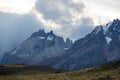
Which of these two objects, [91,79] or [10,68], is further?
[10,68]

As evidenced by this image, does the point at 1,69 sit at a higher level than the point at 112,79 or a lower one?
higher

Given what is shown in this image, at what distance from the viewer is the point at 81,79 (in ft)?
245

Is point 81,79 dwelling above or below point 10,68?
below

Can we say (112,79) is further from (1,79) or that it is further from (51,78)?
(1,79)

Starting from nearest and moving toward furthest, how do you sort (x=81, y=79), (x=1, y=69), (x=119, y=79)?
(x=119, y=79) → (x=81, y=79) → (x=1, y=69)

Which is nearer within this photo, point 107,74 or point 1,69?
point 107,74

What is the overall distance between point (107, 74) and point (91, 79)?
619cm

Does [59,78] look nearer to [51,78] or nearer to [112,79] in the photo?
[51,78]

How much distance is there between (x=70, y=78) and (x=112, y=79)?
39.0 feet

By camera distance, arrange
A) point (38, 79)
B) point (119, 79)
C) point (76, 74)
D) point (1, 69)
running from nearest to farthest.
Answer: point (119, 79), point (38, 79), point (76, 74), point (1, 69)

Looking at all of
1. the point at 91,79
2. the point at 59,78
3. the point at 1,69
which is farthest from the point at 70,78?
the point at 1,69

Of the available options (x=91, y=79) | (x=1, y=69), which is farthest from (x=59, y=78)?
(x=1, y=69)

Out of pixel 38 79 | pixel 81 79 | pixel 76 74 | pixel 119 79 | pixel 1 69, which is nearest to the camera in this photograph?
pixel 119 79

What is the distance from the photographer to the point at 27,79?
8000 centimetres
